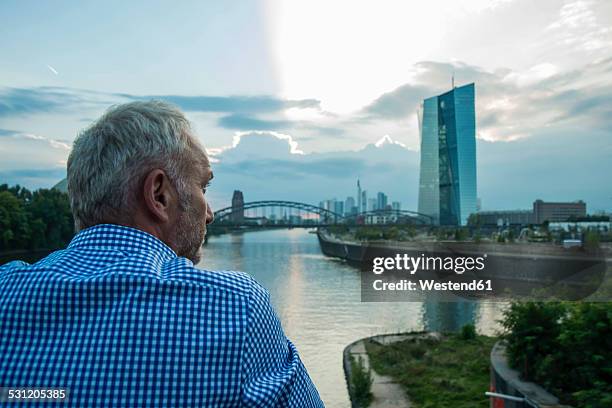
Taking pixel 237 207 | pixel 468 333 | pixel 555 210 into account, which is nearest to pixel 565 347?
Answer: pixel 468 333

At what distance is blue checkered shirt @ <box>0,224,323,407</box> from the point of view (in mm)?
516

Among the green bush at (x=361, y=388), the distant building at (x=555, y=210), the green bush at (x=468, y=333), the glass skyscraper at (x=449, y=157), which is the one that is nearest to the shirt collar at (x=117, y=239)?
the green bush at (x=361, y=388)

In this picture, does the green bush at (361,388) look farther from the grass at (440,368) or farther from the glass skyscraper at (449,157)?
the glass skyscraper at (449,157)

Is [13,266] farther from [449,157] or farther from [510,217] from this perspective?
[449,157]

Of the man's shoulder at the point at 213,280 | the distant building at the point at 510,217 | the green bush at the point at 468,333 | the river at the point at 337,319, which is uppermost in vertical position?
the distant building at the point at 510,217

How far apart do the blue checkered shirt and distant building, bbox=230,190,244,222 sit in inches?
1419

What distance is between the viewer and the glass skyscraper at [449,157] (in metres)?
51.4

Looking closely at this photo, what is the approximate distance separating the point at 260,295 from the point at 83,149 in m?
0.29

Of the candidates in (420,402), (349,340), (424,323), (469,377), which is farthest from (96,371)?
(424,323)

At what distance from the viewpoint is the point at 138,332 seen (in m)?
0.52

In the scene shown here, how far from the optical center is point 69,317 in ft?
1.77

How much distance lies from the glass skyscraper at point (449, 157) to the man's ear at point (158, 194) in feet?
166

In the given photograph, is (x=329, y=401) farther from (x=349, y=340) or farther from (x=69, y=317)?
(x=69, y=317)

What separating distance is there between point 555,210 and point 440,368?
40.3 meters
